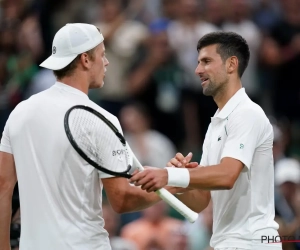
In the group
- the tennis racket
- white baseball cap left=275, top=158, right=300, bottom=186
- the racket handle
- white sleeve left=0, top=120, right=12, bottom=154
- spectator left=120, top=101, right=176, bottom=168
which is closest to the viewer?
the tennis racket

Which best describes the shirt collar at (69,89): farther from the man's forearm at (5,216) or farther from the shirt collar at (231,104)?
the shirt collar at (231,104)

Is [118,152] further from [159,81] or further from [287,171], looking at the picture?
[159,81]

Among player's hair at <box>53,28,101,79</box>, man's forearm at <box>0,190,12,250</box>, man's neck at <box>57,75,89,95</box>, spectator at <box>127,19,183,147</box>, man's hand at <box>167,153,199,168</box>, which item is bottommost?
man's forearm at <box>0,190,12,250</box>

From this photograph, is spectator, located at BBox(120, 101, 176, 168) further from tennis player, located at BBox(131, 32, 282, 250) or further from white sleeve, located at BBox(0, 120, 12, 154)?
white sleeve, located at BBox(0, 120, 12, 154)

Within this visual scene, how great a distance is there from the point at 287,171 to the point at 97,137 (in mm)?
4922

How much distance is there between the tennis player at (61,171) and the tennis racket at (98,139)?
8cm

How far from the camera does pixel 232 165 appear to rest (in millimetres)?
5500

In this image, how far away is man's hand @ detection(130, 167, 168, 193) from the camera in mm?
5301

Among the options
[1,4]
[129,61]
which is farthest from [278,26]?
[1,4]

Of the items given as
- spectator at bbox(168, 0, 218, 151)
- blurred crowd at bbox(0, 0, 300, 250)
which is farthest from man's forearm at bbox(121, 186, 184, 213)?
spectator at bbox(168, 0, 218, 151)

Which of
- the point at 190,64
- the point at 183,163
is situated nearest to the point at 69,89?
the point at 183,163

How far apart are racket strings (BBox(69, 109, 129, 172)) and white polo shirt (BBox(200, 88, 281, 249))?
79 cm

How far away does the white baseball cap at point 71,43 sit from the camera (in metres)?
5.50

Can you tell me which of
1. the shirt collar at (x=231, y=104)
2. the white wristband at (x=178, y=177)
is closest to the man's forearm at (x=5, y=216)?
the white wristband at (x=178, y=177)
